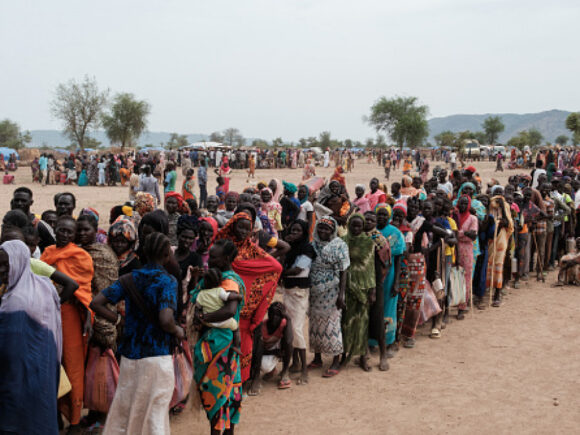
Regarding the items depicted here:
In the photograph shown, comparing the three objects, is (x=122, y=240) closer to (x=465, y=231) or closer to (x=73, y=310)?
(x=73, y=310)

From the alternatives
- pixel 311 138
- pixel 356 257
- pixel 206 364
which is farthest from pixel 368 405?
pixel 311 138

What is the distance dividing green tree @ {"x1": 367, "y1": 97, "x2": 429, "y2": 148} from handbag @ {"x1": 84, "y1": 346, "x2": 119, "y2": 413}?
53860 millimetres

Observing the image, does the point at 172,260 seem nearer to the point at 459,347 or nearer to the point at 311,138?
the point at 459,347

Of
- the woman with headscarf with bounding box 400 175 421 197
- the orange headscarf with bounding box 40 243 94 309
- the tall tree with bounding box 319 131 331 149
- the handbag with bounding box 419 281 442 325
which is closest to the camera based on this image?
the orange headscarf with bounding box 40 243 94 309

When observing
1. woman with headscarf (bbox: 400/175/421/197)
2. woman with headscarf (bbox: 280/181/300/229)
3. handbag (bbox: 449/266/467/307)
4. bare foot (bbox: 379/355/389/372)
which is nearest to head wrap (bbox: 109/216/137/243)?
bare foot (bbox: 379/355/389/372)

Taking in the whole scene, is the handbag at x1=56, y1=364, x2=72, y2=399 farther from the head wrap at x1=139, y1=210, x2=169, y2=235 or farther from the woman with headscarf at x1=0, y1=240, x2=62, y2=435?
the head wrap at x1=139, y1=210, x2=169, y2=235

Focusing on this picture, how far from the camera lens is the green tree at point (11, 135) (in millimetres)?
62275

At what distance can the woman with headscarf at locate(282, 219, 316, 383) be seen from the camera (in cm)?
502

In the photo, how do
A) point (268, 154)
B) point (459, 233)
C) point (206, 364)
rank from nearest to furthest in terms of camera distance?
point (206, 364), point (459, 233), point (268, 154)

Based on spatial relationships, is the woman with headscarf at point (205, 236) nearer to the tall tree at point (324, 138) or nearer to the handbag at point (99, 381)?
the handbag at point (99, 381)

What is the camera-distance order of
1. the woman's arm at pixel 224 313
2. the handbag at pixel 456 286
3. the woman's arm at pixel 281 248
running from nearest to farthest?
the woman's arm at pixel 224 313 < the woman's arm at pixel 281 248 < the handbag at pixel 456 286

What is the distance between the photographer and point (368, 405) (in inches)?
190

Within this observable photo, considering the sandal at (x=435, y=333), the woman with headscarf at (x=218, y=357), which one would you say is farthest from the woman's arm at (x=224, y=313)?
the sandal at (x=435, y=333)

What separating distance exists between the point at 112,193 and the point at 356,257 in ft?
60.7
